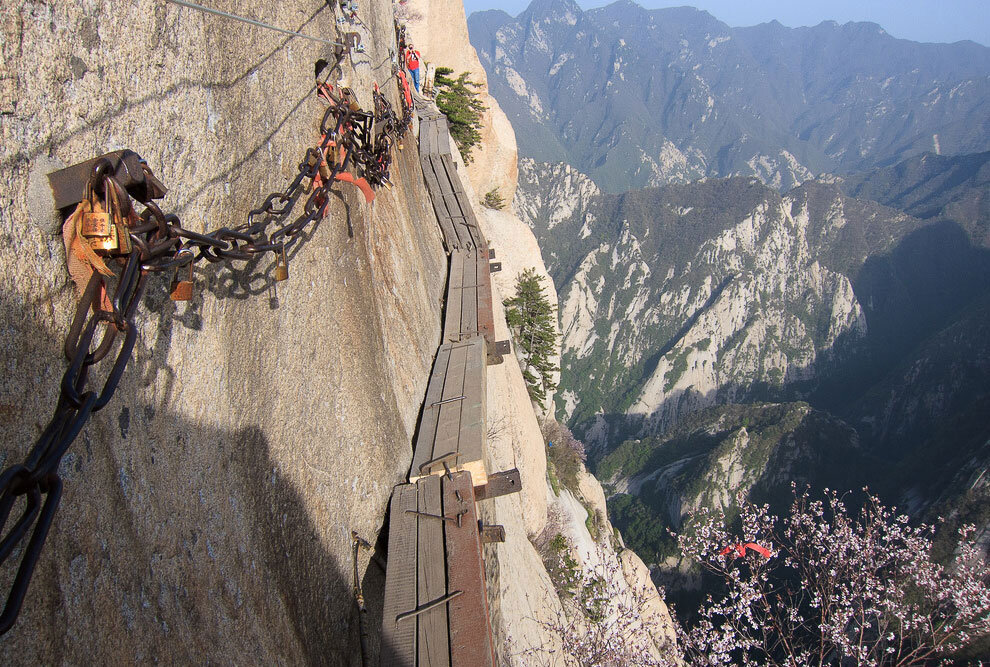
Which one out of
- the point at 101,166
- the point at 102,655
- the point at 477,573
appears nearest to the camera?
the point at 101,166

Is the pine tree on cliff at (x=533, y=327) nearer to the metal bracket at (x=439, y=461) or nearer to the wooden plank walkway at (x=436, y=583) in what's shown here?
the metal bracket at (x=439, y=461)

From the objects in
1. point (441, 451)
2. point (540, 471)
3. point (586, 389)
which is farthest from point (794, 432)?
point (441, 451)

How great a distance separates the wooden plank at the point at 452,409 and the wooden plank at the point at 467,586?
60 cm

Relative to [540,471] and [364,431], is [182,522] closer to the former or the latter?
[364,431]

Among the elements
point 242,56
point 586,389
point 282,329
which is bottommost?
point 282,329

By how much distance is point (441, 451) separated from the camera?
5.82 metres

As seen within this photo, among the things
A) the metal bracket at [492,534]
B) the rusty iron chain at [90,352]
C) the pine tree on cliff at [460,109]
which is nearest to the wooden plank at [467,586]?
the metal bracket at [492,534]

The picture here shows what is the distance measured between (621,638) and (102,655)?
43.5 feet

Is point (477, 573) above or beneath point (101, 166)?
beneath

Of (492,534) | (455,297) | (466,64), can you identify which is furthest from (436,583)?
(466,64)

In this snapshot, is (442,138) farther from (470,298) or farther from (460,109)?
(460,109)

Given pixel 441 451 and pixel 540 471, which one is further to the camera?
pixel 540 471

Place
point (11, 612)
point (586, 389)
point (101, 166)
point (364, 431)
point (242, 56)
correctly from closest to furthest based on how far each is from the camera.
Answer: point (11, 612) → point (101, 166) → point (242, 56) → point (364, 431) → point (586, 389)

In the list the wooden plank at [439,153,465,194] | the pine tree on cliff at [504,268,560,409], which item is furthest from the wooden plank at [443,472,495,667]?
the pine tree on cliff at [504,268,560,409]
